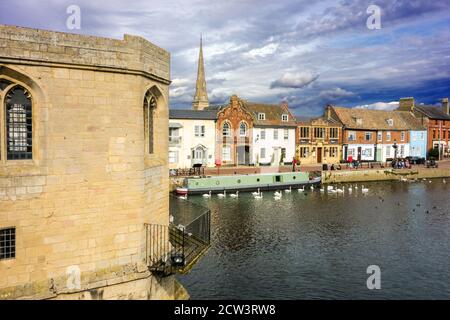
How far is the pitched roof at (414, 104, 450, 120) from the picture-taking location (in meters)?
78.1

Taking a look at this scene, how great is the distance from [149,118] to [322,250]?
51.5 feet

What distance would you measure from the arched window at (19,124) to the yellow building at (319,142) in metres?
55.6

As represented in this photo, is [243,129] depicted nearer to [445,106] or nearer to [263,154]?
[263,154]

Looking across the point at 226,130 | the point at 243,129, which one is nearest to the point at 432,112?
the point at 243,129

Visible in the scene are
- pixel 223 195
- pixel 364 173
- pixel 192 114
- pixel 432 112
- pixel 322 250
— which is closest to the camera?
pixel 322 250

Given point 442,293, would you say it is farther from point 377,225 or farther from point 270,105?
point 270,105

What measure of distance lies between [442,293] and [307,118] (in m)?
51.8

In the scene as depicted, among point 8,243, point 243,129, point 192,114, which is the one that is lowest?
point 8,243

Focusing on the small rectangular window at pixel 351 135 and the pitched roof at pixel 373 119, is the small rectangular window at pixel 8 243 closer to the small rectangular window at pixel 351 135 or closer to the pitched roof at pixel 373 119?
the pitched roof at pixel 373 119

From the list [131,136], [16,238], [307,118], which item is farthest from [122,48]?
[307,118]

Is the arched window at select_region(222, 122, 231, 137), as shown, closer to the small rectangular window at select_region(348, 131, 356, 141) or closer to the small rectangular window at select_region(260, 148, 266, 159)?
the small rectangular window at select_region(260, 148, 266, 159)

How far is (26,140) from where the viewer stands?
32.1 feet

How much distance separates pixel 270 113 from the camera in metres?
61.9

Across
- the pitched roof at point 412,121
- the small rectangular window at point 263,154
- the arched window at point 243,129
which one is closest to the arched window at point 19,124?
the arched window at point 243,129
